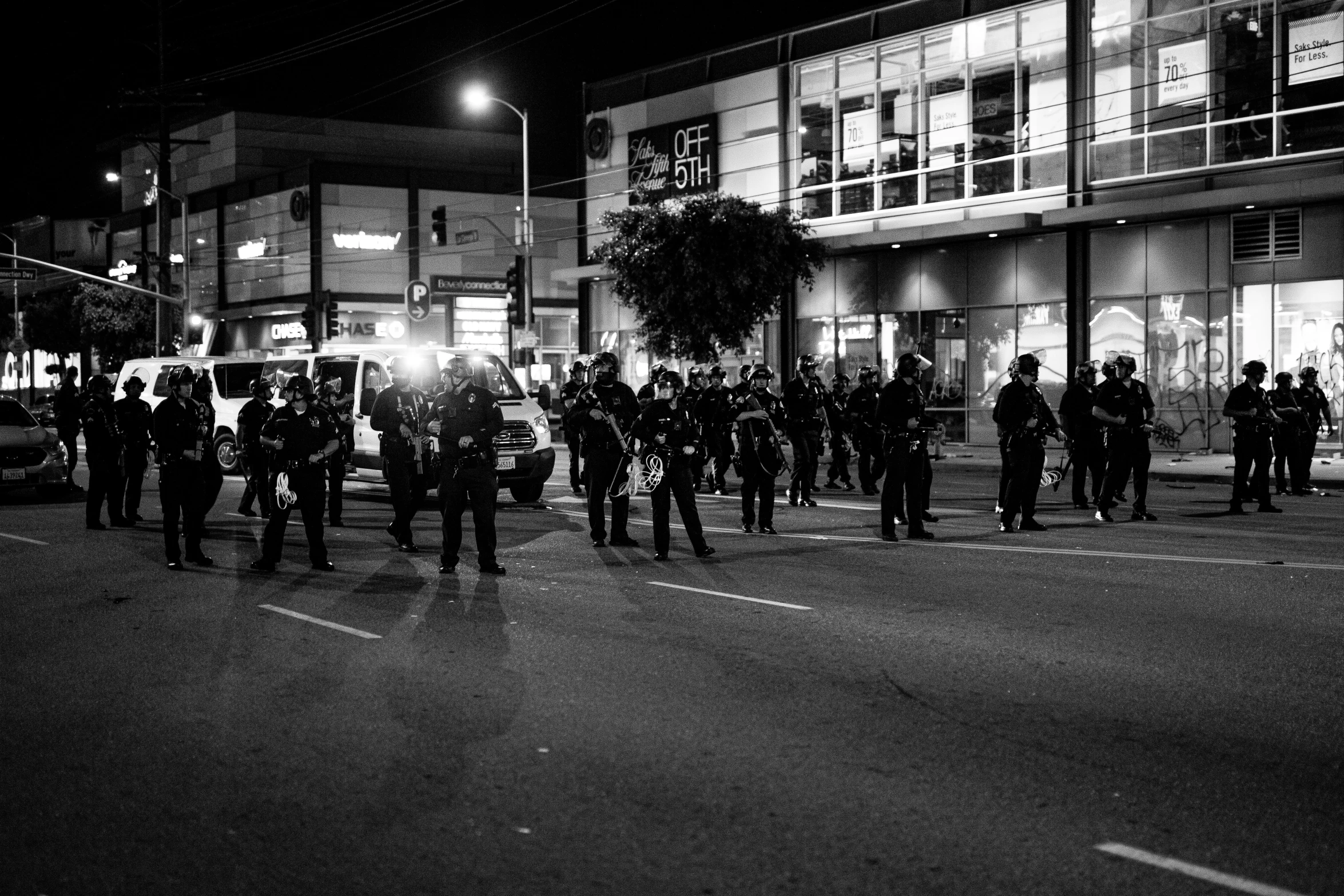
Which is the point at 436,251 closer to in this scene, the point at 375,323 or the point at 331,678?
the point at 375,323

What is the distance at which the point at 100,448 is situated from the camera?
16.4m

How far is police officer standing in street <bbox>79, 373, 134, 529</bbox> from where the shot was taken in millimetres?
16391

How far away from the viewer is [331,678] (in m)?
7.97

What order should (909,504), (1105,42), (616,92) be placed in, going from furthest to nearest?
(616,92)
(1105,42)
(909,504)

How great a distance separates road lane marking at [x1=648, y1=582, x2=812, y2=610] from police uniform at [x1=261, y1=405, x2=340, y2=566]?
321 centimetres

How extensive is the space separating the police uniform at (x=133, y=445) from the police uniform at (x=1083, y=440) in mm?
11246

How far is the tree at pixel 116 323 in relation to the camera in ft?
215

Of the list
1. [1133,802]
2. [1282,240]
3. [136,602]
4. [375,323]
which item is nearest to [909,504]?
[136,602]

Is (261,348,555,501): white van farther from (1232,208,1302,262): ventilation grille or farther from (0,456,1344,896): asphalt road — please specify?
(1232,208,1302,262): ventilation grille

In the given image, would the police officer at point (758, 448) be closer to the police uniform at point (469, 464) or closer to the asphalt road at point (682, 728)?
the asphalt road at point (682, 728)

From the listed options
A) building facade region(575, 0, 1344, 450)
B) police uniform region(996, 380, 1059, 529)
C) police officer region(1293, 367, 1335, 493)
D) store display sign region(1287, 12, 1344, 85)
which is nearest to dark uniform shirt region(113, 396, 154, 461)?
police uniform region(996, 380, 1059, 529)

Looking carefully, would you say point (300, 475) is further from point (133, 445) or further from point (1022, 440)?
point (1022, 440)

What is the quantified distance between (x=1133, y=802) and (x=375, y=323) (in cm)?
6469

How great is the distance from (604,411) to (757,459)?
1879 millimetres
